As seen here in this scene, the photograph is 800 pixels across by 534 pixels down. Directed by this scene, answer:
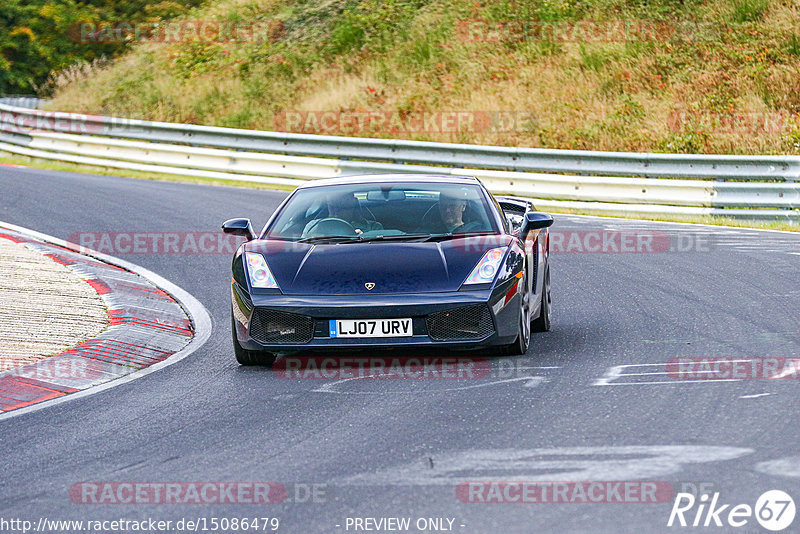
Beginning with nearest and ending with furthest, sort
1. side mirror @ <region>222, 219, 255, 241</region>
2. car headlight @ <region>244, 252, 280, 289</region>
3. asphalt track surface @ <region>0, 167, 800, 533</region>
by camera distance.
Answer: asphalt track surface @ <region>0, 167, 800, 533</region>, car headlight @ <region>244, 252, 280, 289</region>, side mirror @ <region>222, 219, 255, 241</region>

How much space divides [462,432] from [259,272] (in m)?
2.62

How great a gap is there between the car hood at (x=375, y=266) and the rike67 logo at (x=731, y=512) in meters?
3.39

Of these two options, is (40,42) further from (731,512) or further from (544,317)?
(731,512)

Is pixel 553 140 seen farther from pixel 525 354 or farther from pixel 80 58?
pixel 80 58

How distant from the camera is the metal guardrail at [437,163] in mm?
18125

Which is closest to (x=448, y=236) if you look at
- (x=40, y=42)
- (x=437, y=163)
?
(x=437, y=163)

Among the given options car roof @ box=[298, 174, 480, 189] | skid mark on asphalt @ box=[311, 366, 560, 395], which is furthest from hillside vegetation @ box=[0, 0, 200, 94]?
skid mark on asphalt @ box=[311, 366, 560, 395]

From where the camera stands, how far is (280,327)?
26.2ft

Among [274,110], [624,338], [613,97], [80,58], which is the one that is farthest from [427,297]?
[80,58]

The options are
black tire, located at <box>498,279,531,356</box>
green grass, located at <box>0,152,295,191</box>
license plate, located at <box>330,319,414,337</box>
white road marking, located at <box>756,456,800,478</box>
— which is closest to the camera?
white road marking, located at <box>756,456,800,478</box>

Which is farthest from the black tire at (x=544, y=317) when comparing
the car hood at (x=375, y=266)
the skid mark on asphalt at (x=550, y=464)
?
the skid mark on asphalt at (x=550, y=464)

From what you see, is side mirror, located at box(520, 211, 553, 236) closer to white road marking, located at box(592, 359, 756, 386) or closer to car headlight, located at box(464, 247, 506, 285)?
car headlight, located at box(464, 247, 506, 285)

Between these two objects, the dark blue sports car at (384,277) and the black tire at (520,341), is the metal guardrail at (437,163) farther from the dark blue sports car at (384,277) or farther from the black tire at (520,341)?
the black tire at (520,341)

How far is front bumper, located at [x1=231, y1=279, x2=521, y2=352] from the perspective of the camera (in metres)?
7.82
